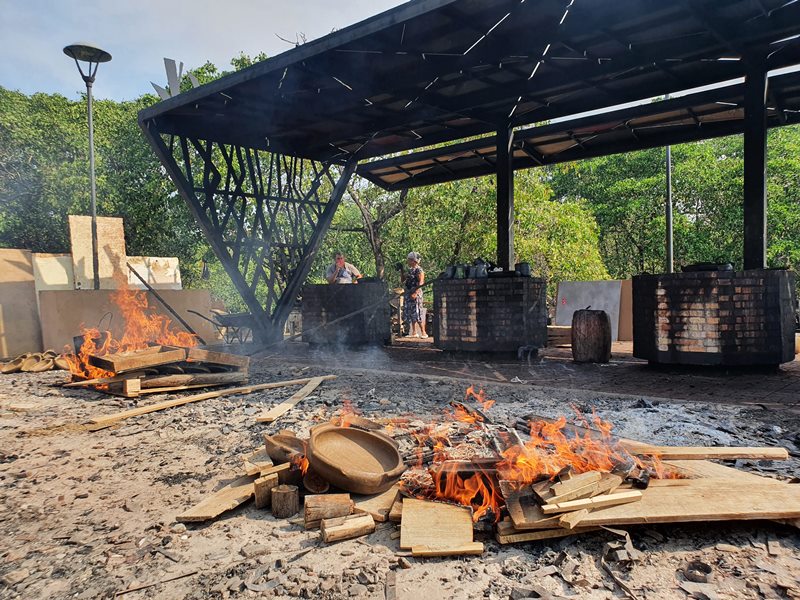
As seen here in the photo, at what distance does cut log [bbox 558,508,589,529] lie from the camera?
8.66 feet

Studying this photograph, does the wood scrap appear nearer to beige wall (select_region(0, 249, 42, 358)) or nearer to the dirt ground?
the dirt ground

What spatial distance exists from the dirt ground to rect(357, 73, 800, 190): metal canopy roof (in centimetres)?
501

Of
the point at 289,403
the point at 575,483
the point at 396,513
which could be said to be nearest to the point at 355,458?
the point at 396,513

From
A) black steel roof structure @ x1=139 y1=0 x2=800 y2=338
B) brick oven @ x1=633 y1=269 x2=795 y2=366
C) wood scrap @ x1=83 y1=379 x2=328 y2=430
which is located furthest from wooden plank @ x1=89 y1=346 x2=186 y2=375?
brick oven @ x1=633 y1=269 x2=795 y2=366

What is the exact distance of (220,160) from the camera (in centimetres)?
2195

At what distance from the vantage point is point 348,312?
11.9 meters

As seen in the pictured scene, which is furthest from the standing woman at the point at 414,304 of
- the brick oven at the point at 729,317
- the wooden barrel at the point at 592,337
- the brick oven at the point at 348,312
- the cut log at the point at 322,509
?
the cut log at the point at 322,509

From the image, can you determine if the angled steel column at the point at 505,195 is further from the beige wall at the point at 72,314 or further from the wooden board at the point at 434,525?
the beige wall at the point at 72,314

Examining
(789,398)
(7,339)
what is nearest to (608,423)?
(789,398)

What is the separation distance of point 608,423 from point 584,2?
16.1 ft

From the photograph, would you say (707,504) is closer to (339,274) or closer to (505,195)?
(505,195)

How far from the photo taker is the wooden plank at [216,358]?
7.72 meters

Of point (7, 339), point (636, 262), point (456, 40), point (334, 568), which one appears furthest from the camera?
point (636, 262)

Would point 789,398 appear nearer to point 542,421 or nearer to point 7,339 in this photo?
point 542,421
